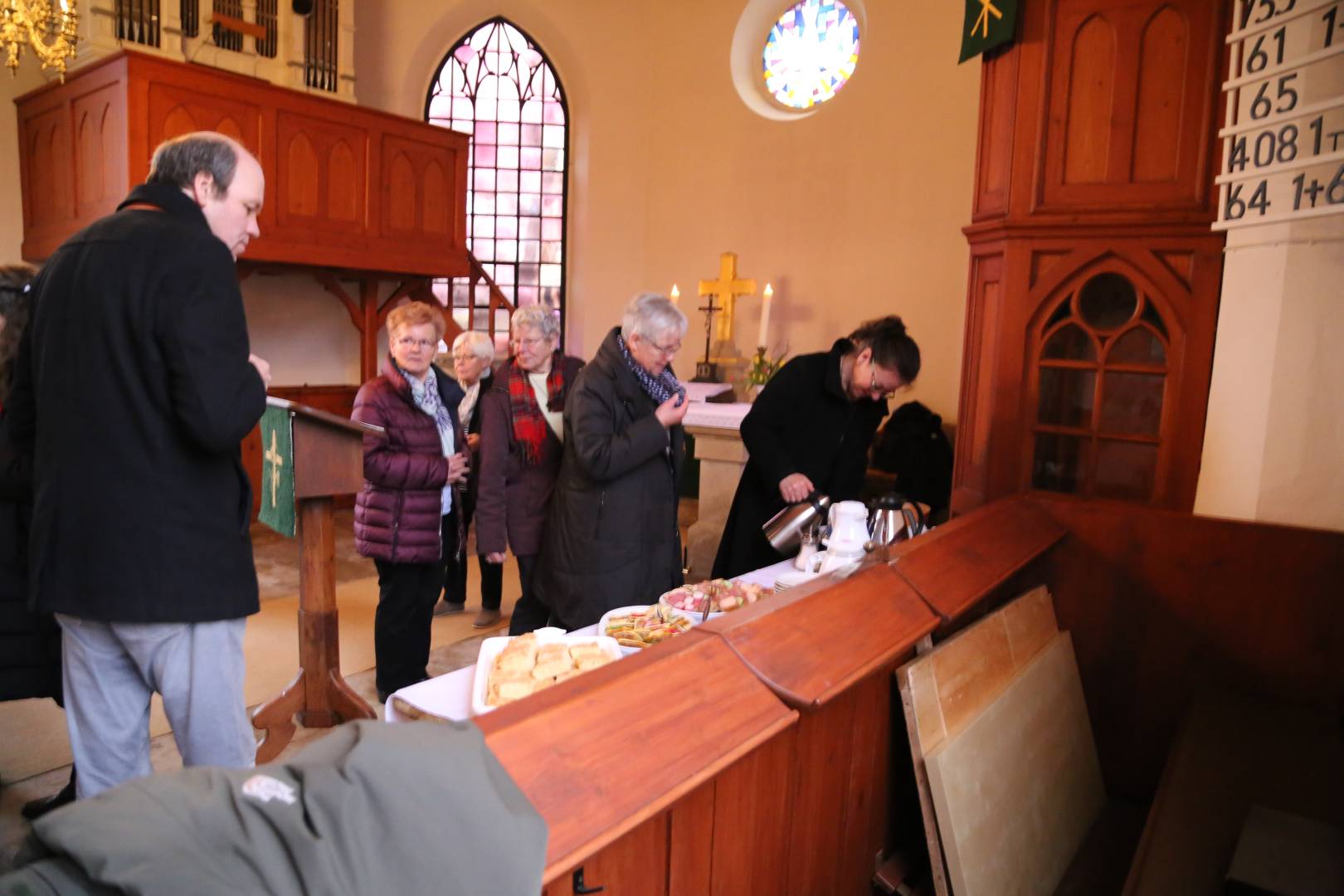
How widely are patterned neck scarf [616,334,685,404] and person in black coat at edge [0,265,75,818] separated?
157cm

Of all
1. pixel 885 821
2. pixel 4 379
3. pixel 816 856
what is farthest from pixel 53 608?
pixel 885 821

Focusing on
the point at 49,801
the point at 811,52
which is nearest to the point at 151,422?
the point at 49,801

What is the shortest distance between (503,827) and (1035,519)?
2.46 meters

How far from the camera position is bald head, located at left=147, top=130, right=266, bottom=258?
1799 millimetres

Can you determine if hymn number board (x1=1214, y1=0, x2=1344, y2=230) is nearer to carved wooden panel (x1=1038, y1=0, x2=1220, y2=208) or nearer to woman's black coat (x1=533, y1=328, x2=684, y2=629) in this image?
carved wooden panel (x1=1038, y1=0, x2=1220, y2=208)

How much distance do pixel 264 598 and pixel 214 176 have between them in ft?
12.5

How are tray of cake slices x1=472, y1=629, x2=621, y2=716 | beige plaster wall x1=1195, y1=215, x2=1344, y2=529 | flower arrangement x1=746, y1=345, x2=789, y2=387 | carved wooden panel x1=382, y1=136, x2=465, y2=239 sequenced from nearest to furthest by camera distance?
tray of cake slices x1=472, y1=629, x2=621, y2=716
beige plaster wall x1=1195, y1=215, x2=1344, y2=529
flower arrangement x1=746, y1=345, x2=789, y2=387
carved wooden panel x1=382, y1=136, x2=465, y2=239

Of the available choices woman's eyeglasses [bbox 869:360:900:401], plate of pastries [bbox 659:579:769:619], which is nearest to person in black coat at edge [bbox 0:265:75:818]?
plate of pastries [bbox 659:579:769:619]

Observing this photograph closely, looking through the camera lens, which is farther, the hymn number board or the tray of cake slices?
the hymn number board

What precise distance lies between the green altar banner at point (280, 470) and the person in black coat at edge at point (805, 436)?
59.0 inches

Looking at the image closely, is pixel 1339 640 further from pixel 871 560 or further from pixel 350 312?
pixel 350 312

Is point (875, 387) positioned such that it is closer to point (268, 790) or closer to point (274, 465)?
point (274, 465)

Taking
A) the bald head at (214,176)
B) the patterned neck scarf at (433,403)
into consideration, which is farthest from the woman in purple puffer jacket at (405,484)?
the bald head at (214,176)

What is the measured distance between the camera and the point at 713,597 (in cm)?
221
